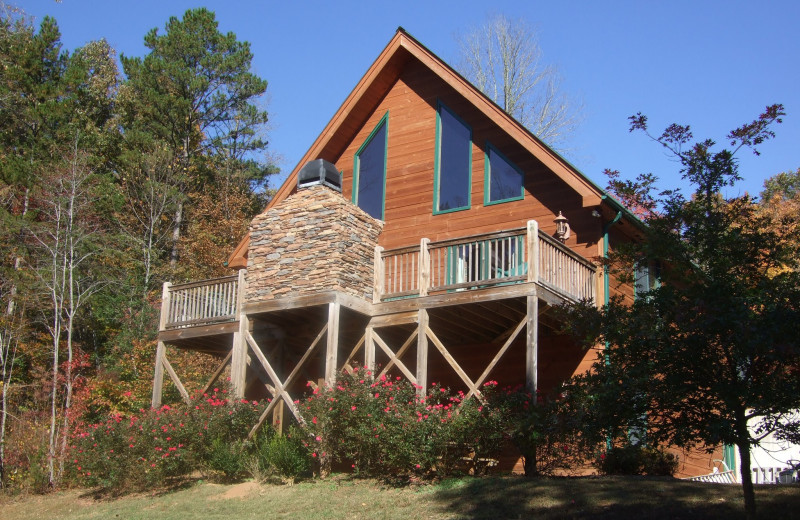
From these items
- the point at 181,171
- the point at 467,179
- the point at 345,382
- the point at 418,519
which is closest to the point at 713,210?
the point at 418,519

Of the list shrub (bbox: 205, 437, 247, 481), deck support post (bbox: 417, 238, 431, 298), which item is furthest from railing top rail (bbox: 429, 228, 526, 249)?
shrub (bbox: 205, 437, 247, 481)

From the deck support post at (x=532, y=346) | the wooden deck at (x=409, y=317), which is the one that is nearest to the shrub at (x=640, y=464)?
the deck support post at (x=532, y=346)

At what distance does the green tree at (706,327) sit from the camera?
798 cm

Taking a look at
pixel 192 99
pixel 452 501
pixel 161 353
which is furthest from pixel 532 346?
pixel 192 99

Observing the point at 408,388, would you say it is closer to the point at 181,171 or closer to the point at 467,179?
the point at 467,179

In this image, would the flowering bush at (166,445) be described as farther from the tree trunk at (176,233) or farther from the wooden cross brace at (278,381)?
the tree trunk at (176,233)

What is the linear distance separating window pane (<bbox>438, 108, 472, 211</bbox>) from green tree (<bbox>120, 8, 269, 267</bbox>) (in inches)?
623

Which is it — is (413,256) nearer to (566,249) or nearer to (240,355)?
(566,249)

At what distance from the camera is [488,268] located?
14.7m

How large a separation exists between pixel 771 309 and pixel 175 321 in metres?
12.8

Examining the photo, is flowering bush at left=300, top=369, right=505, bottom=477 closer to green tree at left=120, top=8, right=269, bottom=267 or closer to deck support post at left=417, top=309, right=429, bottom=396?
deck support post at left=417, top=309, right=429, bottom=396

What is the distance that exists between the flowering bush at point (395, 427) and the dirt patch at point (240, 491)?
1.18 m

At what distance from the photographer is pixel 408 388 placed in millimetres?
13812

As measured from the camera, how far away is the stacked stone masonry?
615 inches
